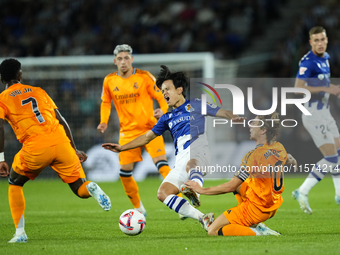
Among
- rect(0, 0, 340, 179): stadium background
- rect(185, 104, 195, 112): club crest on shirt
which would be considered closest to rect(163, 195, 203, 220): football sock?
rect(185, 104, 195, 112): club crest on shirt

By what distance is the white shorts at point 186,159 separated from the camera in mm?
5630

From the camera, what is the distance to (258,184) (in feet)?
17.0

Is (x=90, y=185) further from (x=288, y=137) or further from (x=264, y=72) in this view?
(x=264, y=72)

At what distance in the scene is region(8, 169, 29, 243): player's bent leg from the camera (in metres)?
5.31

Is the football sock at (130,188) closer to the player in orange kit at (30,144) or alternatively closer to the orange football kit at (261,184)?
the player in orange kit at (30,144)

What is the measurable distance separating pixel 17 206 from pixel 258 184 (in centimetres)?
253

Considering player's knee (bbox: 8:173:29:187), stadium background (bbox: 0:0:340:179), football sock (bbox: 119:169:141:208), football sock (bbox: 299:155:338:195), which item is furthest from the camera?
stadium background (bbox: 0:0:340:179)

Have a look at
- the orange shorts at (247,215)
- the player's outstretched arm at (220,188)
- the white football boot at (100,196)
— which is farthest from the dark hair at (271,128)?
the white football boot at (100,196)

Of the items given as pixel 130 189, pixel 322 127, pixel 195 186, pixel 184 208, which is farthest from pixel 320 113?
pixel 195 186

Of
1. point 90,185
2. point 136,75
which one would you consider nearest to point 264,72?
point 136,75

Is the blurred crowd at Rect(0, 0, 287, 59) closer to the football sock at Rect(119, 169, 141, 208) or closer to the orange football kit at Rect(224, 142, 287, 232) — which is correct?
the football sock at Rect(119, 169, 141, 208)

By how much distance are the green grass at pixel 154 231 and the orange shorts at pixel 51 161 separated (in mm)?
706

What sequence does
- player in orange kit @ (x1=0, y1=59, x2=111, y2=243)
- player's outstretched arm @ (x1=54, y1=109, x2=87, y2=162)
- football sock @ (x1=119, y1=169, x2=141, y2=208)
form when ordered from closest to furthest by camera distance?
1. player in orange kit @ (x1=0, y1=59, x2=111, y2=243)
2. player's outstretched arm @ (x1=54, y1=109, x2=87, y2=162)
3. football sock @ (x1=119, y1=169, x2=141, y2=208)

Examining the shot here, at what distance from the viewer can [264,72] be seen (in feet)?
53.9
